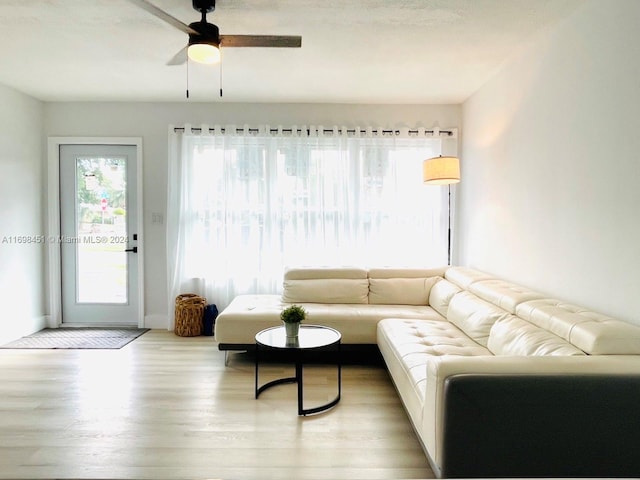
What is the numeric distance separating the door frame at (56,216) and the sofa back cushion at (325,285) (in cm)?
182

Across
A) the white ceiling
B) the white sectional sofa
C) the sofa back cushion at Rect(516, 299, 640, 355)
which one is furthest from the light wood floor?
the white ceiling

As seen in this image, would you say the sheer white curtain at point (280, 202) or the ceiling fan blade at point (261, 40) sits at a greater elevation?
the ceiling fan blade at point (261, 40)

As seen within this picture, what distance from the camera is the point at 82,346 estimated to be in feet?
13.3

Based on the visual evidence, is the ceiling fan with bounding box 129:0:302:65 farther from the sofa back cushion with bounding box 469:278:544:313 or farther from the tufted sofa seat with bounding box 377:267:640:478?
the sofa back cushion with bounding box 469:278:544:313

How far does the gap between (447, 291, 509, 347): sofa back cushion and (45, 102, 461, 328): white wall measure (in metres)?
2.30

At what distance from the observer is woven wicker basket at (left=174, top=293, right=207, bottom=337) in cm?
441

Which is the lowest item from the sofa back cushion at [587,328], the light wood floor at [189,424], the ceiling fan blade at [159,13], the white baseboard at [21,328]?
the light wood floor at [189,424]

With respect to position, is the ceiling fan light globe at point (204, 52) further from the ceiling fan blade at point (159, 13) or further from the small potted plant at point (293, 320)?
the small potted plant at point (293, 320)

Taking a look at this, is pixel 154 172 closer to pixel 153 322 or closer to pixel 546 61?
pixel 153 322

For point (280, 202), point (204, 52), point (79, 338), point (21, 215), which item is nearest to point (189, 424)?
point (204, 52)

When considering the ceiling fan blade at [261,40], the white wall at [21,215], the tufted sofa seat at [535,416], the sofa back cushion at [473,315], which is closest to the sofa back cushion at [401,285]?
the sofa back cushion at [473,315]

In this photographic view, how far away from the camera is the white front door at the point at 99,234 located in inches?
187

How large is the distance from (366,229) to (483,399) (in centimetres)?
315

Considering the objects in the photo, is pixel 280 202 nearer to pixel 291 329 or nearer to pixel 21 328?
pixel 291 329
